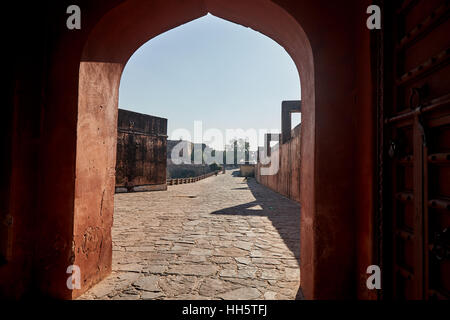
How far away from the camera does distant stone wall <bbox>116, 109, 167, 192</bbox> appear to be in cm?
1445

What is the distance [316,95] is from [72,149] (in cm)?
281

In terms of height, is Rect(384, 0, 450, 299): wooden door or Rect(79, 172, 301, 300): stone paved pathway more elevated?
Rect(384, 0, 450, 299): wooden door

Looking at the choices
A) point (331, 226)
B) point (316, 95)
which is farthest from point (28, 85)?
point (331, 226)

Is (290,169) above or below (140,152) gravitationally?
below

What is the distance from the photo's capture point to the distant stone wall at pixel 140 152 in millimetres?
14455

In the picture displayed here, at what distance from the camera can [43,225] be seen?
8.53 ft

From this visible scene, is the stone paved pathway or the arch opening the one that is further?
the stone paved pathway

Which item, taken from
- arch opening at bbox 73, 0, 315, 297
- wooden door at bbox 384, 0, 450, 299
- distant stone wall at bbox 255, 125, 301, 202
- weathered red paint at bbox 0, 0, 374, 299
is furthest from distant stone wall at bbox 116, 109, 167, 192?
wooden door at bbox 384, 0, 450, 299

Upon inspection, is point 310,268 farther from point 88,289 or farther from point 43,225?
point 43,225

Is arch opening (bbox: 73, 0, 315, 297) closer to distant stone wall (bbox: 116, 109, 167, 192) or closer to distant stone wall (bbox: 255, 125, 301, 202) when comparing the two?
distant stone wall (bbox: 255, 125, 301, 202)

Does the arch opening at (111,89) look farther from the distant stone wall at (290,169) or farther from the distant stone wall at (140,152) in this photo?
the distant stone wall at (140,152)

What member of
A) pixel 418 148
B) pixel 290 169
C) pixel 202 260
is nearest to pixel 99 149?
pixel 202 260

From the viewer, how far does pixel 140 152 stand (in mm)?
15586

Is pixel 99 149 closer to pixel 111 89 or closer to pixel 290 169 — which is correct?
pixel 111 89
